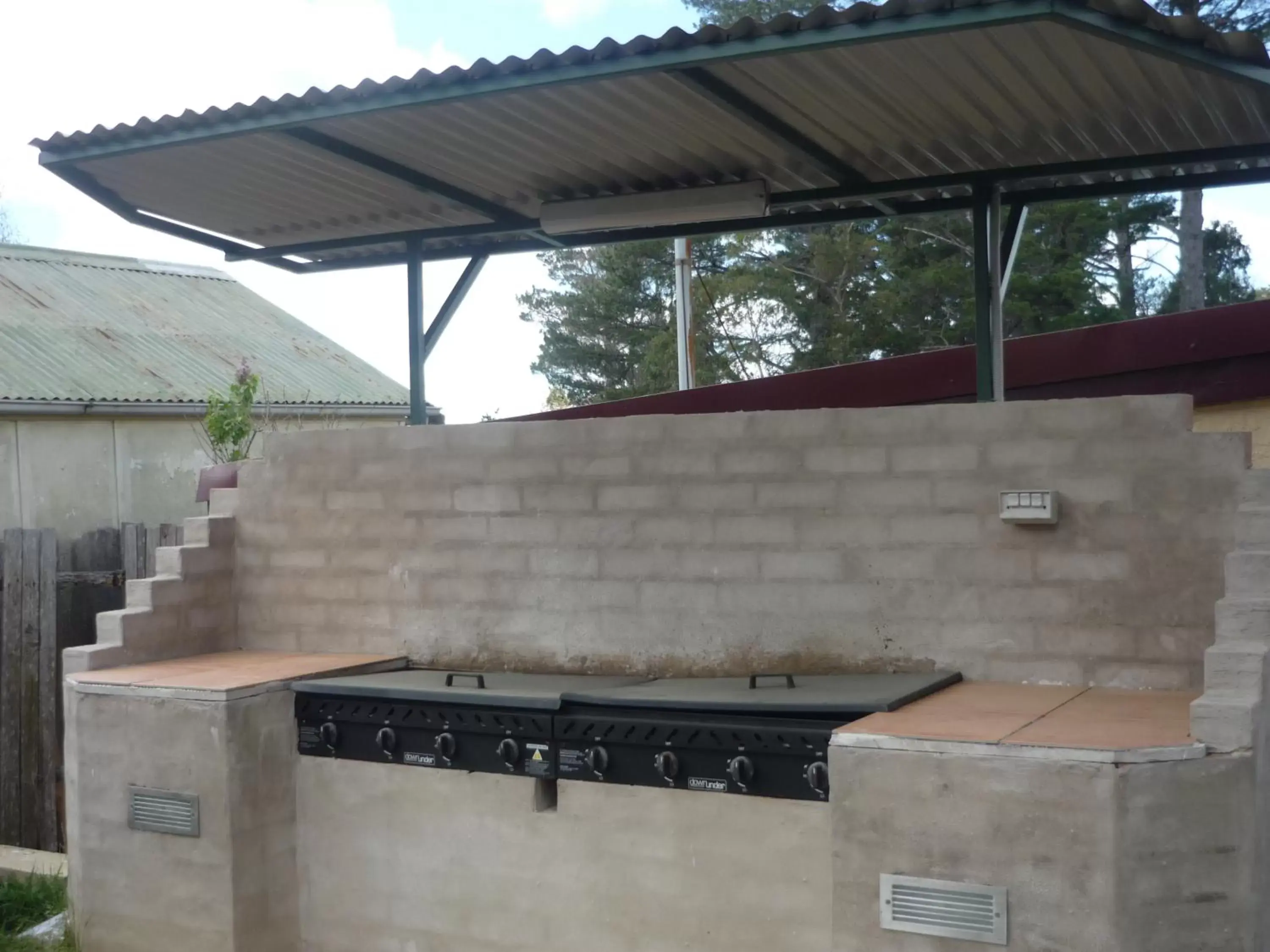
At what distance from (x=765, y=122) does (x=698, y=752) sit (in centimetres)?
280

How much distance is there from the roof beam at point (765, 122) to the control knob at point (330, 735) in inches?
130

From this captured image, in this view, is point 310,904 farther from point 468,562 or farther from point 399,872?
point 468,562

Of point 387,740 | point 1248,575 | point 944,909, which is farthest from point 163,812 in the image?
point 1248,575

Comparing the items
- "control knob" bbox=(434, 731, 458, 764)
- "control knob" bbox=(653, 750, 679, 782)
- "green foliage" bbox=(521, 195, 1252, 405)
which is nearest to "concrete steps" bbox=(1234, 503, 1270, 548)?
"control knob" bbox=(653, 750, 679, 782)

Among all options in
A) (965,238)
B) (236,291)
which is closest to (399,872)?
(236,291)

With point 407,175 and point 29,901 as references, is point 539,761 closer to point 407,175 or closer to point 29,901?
point 407,175

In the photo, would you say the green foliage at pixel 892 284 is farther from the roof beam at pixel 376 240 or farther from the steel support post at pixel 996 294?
the steel support post at pixel 996 294

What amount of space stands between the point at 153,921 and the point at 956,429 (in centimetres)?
434

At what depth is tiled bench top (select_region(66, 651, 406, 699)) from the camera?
608 centimetres

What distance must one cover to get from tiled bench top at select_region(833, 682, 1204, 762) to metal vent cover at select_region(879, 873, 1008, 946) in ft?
1.43

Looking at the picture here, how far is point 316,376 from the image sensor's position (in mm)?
15875

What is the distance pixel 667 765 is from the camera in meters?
5.24

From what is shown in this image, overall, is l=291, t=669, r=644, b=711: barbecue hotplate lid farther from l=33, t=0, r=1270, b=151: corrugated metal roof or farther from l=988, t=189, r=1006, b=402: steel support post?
l=33, t=0, r=1270, b=151: corrugated metal roof

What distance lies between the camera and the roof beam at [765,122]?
5371mm
